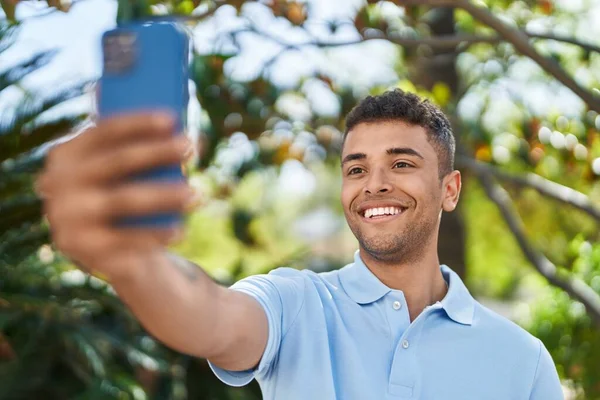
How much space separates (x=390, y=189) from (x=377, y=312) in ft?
1.15

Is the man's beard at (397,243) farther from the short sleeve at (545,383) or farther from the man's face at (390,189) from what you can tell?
the short sleeve at (545,383)

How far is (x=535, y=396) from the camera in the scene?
94.1 inches

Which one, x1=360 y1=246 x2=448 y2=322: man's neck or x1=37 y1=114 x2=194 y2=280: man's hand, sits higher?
x1=37 y1=114 x2=194 y2=280: man's hand

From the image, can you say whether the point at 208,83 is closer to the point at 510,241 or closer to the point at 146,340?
the point at 146,340

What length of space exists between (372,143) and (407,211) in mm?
223

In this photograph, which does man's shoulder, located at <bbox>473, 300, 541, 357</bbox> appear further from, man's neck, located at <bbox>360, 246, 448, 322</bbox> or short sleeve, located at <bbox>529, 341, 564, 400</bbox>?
man's neck, located at <bbox>360, 246, 448, 322</bbox>

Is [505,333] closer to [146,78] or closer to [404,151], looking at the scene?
[404,151]

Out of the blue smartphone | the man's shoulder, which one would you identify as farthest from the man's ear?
the blue smartphone

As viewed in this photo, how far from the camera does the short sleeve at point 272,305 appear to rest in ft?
6.69

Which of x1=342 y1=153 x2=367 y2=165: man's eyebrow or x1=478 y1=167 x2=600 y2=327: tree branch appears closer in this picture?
x1=342 y1=153 x2=367 y2=165: man's eyebrow

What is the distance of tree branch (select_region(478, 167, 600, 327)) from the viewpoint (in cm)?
488

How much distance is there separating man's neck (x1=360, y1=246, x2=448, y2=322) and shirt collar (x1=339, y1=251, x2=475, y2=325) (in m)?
0.03

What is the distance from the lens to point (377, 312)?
2400mm

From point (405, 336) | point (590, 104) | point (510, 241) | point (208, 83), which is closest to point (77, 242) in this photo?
point (405, 336)
